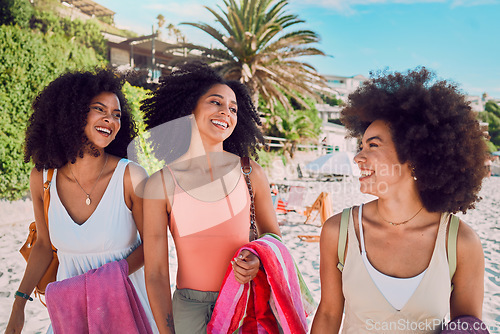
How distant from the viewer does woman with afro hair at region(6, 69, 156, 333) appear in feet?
6.59

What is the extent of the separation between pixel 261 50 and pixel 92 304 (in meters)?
15.1

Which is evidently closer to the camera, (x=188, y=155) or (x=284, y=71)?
(x=188, y=155)

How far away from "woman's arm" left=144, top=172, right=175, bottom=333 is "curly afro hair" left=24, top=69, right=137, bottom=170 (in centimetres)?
65

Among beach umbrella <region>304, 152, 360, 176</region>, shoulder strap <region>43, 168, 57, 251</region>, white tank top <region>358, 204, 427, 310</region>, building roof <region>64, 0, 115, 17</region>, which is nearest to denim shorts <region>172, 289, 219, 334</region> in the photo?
white tank top <region>358, 204, 427, 310</region>

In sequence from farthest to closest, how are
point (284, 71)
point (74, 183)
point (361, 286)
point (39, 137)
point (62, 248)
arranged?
point (284, 71), point (39, 137), point (74, 183), point (62, 248), point (361, 286)

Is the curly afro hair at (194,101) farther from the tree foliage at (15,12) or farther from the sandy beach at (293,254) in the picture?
the tree foliage at (15,12)

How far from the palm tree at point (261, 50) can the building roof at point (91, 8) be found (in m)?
22.6

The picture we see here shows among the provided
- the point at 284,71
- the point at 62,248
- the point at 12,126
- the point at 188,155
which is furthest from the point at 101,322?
the point at 284,71

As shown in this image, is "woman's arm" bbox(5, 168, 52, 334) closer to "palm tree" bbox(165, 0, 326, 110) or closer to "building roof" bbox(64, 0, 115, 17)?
"palm tree" bbox(165, 0, 326, 110)

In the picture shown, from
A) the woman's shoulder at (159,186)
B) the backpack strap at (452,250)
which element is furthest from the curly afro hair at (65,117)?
the backpack strap at (452,250)

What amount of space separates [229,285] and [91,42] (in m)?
26.1

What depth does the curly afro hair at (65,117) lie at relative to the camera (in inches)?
85.6

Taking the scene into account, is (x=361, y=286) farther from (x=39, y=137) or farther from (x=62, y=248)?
(x=39, y=137)

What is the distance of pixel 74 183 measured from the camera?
7.12 feet
